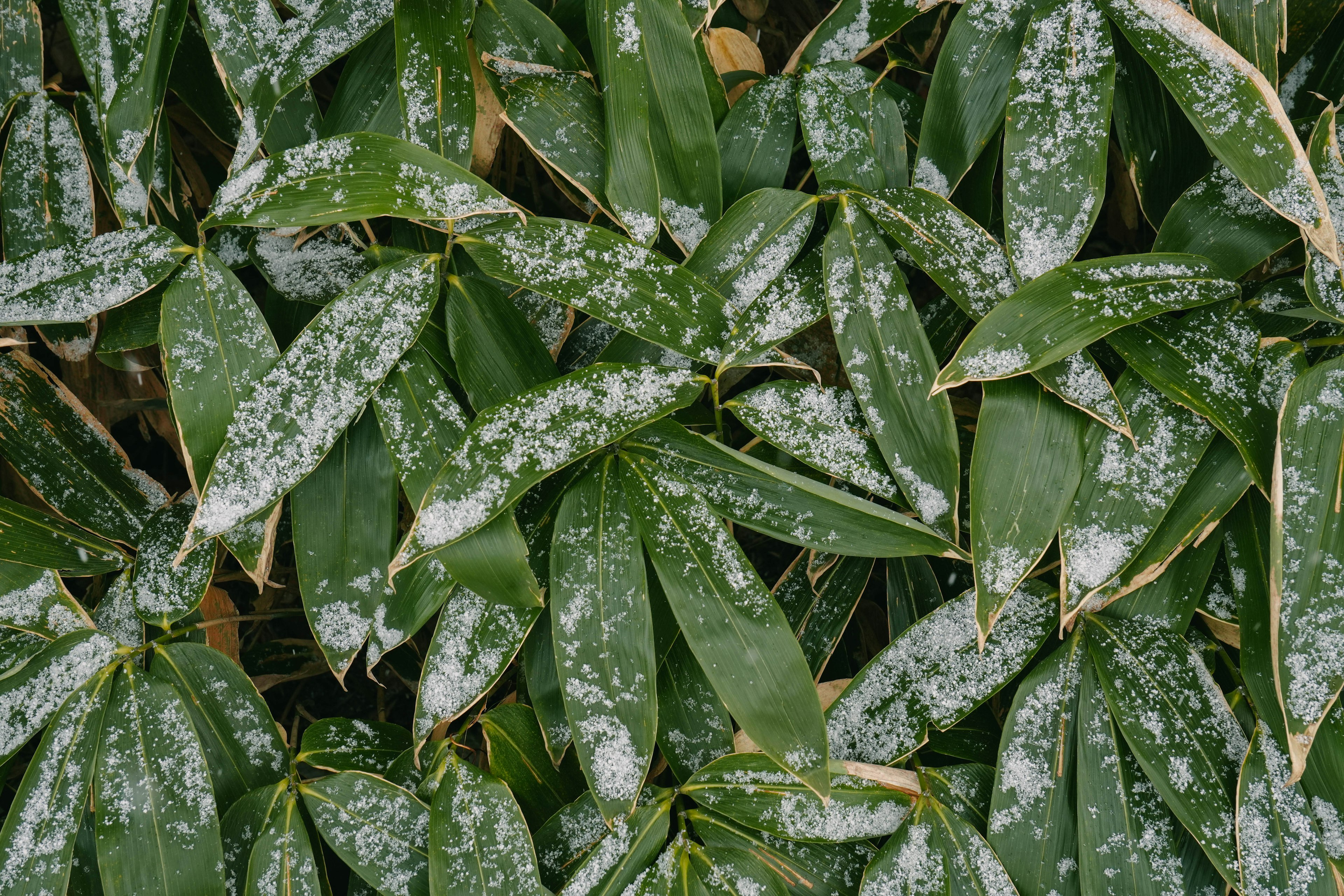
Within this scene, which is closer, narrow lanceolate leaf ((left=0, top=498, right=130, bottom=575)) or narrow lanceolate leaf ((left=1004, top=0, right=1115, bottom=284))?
narrow lanceolate leaf ((left=1004, top=0, right=1115, bottom=284))

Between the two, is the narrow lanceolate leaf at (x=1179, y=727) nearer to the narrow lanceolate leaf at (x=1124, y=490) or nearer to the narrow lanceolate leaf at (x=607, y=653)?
the narrow lanceolate leaf at (x=1124, y=490)

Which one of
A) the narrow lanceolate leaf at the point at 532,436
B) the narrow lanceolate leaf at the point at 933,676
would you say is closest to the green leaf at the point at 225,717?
the narrow lanceolate leaf at the point at 532,436

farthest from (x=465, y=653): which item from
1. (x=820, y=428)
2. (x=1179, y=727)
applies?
(x=1179, y=727)

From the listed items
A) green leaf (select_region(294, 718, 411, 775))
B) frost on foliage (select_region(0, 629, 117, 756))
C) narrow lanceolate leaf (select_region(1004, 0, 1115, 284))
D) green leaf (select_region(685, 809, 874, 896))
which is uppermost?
narrow lanceolate leaf (select_region(1004, 0, 1115, 284))

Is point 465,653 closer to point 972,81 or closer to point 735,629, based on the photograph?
point 735,629

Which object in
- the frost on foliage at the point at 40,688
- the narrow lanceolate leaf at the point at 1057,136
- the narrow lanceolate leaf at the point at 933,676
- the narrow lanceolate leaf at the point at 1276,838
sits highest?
the narrow lanceolate leaf at the point at 1057,136

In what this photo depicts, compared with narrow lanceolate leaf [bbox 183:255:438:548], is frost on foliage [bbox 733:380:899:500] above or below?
below

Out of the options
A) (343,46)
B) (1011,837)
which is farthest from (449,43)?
(1011,837)

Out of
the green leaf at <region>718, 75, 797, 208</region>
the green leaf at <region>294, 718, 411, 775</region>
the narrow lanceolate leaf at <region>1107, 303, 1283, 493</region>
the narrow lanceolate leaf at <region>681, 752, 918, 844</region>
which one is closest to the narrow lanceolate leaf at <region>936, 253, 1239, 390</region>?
the narrow lanceolate leaf at <region>1107, 303, 1283, 493</region>

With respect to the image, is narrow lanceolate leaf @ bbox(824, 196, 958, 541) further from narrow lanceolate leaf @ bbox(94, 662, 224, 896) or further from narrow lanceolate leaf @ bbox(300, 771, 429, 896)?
narrow lanceolate leaf @ bbox(94, 662, 224, 896)
